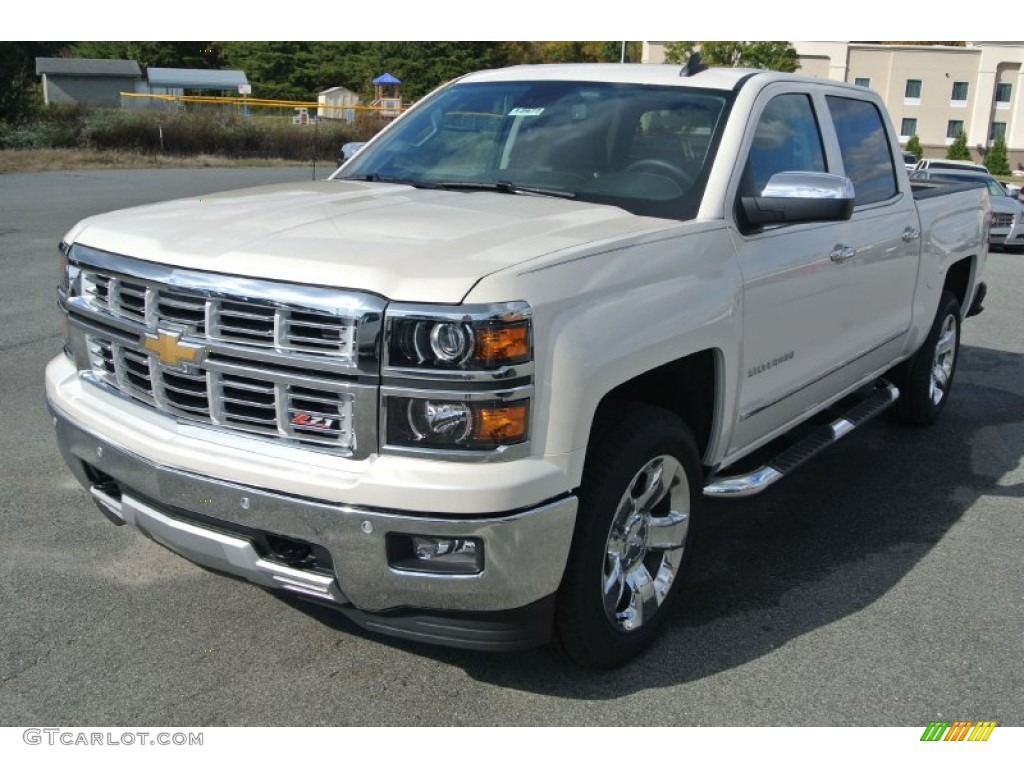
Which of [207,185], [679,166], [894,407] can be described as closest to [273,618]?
[679,166]

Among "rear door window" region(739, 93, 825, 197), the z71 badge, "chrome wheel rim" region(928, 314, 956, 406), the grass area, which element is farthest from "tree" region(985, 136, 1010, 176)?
the z71 badge

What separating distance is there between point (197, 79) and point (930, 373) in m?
69.0

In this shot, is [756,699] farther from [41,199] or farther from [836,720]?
[41,199]

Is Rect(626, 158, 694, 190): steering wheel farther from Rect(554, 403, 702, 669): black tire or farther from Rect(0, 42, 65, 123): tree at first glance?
Rect(0, 42, 65, 123): tree

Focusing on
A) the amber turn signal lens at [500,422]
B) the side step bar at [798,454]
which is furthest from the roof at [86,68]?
the amber turn signal lens at [500,422]

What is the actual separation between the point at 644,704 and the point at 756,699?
374 mm

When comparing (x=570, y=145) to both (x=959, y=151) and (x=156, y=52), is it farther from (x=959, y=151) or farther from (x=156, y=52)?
(x=156, y=52)

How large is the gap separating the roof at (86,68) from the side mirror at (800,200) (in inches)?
2464

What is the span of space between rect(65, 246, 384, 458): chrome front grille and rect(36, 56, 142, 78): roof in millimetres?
62393

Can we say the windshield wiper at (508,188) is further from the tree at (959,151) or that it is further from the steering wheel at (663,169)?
the tree at (959,151)

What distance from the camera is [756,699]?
332 cm

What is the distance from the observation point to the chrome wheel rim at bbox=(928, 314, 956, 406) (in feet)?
21.4

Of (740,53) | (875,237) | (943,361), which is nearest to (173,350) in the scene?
(875,237)

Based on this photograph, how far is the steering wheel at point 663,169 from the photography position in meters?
3.89
